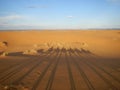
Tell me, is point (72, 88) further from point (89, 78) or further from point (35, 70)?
point (35, 70)

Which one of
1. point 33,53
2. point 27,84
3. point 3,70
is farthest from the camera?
point 33,53

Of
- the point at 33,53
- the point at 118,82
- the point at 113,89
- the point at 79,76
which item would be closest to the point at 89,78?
the point at 79,76

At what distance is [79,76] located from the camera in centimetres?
1327

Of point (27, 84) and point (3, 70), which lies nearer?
point (27, 84)

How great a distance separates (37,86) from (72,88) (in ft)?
5.70

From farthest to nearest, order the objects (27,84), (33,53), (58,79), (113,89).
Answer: (33,53), (58,79), (27,84), (113,89)

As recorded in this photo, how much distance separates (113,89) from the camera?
10344mm

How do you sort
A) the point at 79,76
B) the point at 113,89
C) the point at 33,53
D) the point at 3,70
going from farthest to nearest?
the point at 33,53
the point at 3,70
the point at 79,76
the point at 113,89

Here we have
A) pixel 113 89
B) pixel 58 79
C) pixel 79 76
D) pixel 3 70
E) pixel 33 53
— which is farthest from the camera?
pixel 33 53

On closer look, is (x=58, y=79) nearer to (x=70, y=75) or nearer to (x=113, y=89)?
(x=70, y=75)

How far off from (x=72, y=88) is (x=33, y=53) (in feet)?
50.5

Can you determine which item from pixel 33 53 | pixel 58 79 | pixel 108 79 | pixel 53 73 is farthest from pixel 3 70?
pixel 33 53

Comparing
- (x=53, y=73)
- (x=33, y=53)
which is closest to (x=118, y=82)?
(x=53, y=73)

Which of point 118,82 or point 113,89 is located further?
point 118,82
